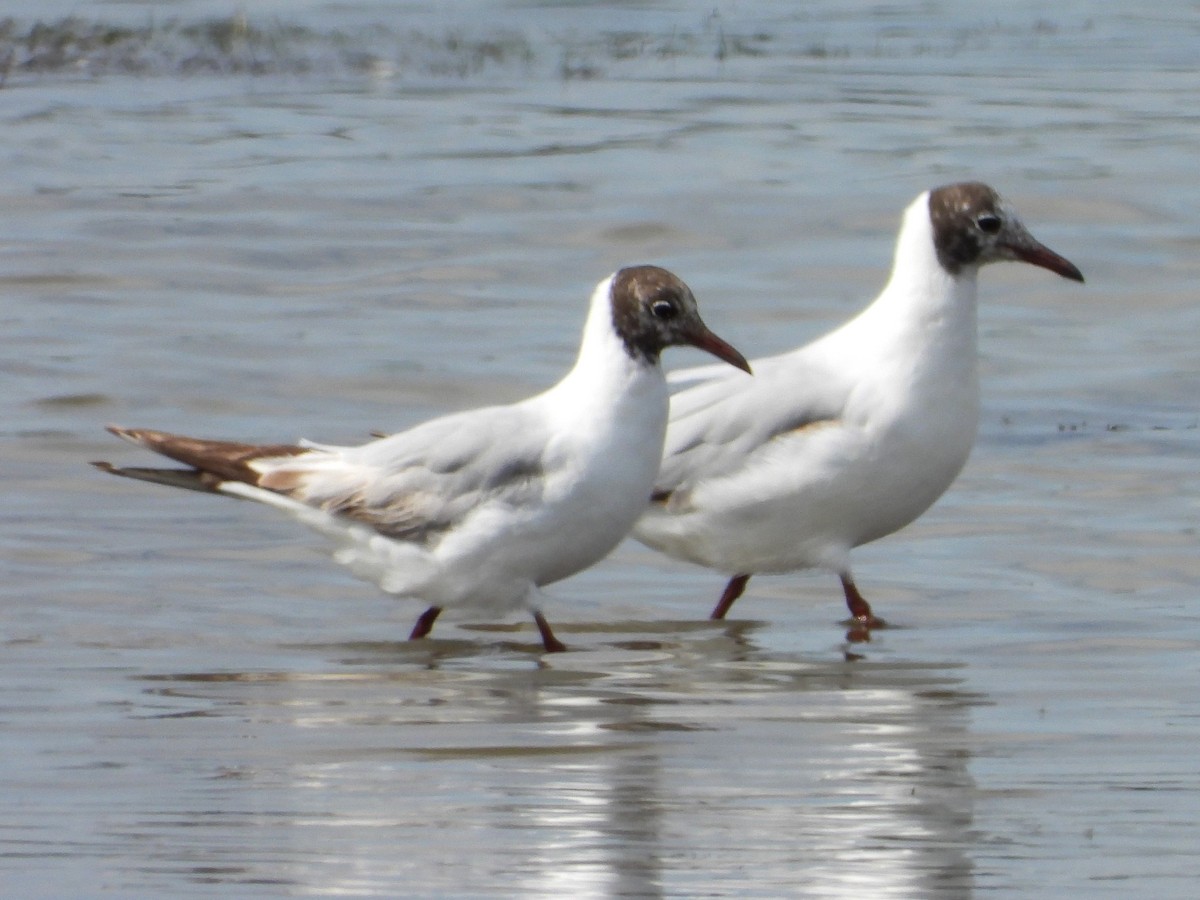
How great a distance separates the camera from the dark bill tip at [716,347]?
754 centimetres

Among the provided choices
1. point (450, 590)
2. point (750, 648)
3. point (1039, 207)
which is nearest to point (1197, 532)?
point (750, 648)

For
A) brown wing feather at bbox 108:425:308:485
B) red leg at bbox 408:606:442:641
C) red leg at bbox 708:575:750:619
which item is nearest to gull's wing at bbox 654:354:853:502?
red leg at bbox 708:575:750:619

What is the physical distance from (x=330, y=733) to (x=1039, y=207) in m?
10.5

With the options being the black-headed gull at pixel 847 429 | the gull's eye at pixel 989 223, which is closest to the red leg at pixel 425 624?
the black-headed gull at pixel 847 429

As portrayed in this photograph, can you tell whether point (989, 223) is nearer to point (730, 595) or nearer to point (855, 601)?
point (855, 601)

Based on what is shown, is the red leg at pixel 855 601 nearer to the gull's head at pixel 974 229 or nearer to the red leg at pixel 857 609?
the red leg at pixel 857 609

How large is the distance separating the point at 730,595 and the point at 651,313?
1.09 m

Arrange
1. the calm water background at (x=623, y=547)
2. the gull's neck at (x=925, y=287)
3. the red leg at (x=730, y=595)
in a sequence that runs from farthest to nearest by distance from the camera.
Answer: the red leg at (x=730, y=595) → the gull's neck at (x=925, y=287) → the calm water background at (x=623, y=547)

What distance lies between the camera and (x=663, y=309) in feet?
24.4

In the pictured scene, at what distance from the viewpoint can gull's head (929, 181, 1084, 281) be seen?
8148mm

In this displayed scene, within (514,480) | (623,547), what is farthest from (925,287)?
(623,547)

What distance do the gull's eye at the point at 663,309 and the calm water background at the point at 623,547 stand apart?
0.94 metres

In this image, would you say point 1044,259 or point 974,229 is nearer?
point 974,229

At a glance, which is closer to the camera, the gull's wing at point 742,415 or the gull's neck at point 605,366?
the gull's neck at point 605,366
